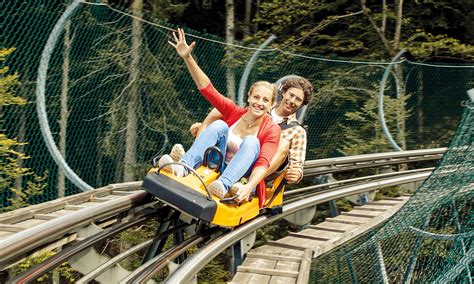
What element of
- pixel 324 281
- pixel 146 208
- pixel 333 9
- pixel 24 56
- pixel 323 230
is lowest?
pixel 324 281

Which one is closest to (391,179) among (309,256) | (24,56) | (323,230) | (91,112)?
(323,230)

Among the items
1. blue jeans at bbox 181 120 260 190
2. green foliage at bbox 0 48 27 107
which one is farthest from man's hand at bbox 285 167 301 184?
green foliage at bbox 0 48 27 107

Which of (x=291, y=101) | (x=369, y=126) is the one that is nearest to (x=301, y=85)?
(x=291, y=101)

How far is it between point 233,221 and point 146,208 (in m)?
0.71

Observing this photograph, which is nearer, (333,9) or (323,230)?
(323,230)

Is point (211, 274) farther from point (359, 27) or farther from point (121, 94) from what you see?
point (359, 27)

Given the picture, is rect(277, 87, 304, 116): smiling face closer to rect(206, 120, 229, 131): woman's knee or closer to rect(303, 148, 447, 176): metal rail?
rect(206, 120, 229, 131): woman's knee

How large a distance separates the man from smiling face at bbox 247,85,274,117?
245 millimetres

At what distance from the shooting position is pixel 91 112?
195 inches

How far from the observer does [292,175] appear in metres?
4.11

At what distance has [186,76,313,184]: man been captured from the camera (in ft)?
13.2

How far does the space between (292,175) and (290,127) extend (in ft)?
1.27

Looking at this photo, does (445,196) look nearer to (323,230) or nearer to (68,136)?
(323,230)

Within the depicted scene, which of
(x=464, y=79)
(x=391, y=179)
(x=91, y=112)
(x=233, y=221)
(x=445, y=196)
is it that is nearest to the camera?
(x=233, y=221)
